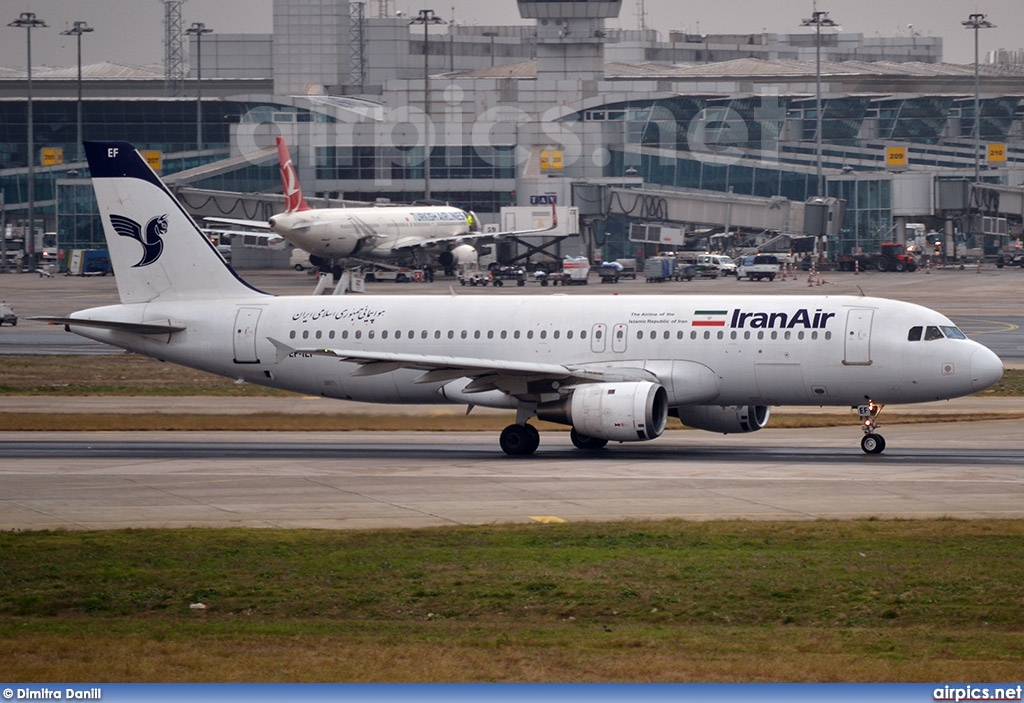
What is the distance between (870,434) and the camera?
38.3m

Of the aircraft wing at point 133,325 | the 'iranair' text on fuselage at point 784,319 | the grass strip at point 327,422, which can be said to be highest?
the 'iranair' text on fuselage at point 784,319

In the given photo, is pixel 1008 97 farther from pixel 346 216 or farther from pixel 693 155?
pixel 346 216

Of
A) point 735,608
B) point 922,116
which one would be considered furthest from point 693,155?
point 735,608

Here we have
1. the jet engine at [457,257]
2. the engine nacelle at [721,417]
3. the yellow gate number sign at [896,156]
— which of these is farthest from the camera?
the yellow gate number sign at [896,156]

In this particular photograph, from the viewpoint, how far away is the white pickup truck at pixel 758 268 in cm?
11750

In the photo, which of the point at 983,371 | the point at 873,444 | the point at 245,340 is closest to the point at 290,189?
the point at 245,340

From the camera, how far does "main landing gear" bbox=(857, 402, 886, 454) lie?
1496 inches

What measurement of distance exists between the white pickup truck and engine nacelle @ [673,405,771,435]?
7834 cm

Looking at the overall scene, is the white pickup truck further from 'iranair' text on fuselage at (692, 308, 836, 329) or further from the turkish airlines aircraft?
'iranair' text on fuselage at (692, 308, 836, 329)

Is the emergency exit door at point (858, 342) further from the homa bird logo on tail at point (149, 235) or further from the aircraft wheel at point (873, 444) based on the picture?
the homa bird logo on tail at point (149, 235)

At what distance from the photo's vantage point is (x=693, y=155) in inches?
6850

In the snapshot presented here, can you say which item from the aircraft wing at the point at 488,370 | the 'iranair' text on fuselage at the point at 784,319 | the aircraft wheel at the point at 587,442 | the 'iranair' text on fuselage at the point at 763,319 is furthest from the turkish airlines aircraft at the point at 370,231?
the 'iranair' text on fuselage at the point at 784,319

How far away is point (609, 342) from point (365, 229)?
7867 cm

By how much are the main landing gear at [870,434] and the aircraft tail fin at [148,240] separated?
19.1 meters
